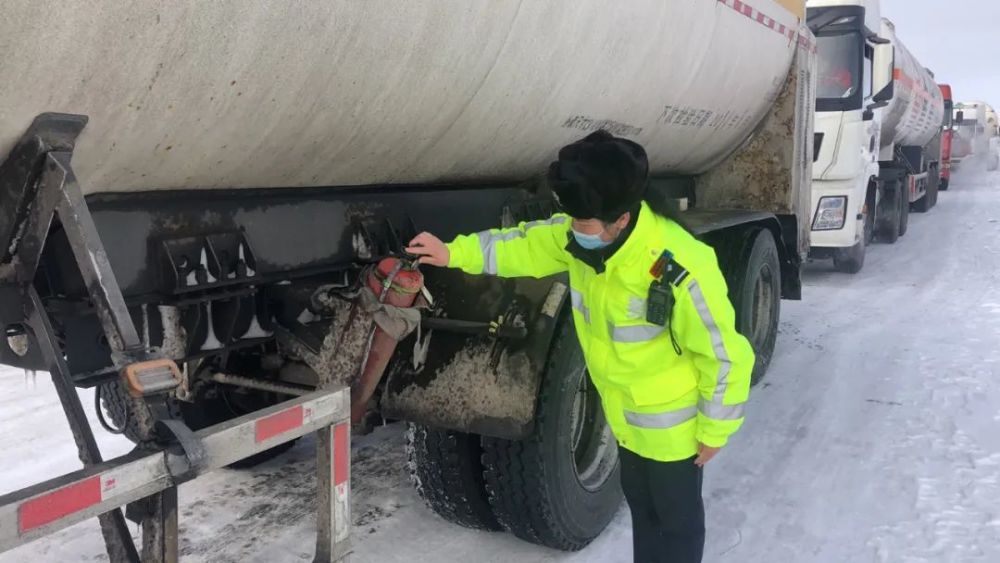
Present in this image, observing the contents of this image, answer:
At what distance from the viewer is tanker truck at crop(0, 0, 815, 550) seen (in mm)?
1611

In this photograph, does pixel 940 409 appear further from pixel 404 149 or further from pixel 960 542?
pixel 404 149

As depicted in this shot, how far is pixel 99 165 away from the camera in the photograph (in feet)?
5.86

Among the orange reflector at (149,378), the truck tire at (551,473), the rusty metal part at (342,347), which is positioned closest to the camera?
the orange reflector at (149,378)

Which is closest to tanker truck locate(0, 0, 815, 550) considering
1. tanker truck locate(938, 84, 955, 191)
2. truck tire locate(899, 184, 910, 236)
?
truck tire locate(899, 184, 910, 236)

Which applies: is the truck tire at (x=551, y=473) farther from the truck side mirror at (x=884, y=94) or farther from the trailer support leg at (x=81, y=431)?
the truck side mirror at (x=884, y=94)

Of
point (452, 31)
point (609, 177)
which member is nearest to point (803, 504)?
point (609, 177)

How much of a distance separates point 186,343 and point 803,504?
2.64 metres

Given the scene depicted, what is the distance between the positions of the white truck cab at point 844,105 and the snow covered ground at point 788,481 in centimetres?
253

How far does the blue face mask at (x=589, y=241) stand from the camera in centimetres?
203

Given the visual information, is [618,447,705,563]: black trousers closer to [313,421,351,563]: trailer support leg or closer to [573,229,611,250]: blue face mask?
[573,229,611,250]: blue face mask

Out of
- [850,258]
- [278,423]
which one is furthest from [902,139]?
[278,423]

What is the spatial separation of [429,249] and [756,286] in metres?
3.27

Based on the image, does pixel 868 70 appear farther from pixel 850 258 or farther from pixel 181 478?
pixel 181 478

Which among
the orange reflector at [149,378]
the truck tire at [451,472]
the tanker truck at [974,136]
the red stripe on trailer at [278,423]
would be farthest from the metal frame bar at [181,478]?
the tanker truck at [974,136]
